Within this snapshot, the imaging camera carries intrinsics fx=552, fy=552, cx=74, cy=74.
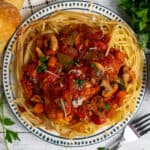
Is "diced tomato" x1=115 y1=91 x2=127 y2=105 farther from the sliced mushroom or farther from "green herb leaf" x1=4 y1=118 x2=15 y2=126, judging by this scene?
"green herb leaf" x1=4 y1=118 x2=15 y2=126

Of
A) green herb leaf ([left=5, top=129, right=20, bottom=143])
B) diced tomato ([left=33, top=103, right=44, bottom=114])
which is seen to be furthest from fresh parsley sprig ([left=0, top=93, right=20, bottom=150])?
diced tomato ([left=33, top=103, right=44, bottom=114])

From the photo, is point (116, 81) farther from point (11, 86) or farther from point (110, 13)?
point (11, 86)

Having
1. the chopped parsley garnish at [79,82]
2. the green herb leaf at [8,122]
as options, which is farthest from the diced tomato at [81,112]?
the green herb leaf at [8,122]

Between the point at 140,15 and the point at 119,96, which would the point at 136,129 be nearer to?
the point at 119,96

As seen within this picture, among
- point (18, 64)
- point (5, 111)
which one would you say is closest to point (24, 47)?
point (18, 64)

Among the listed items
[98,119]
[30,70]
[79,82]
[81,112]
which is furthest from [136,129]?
[30,70]

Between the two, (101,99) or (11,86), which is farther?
(11,86)
